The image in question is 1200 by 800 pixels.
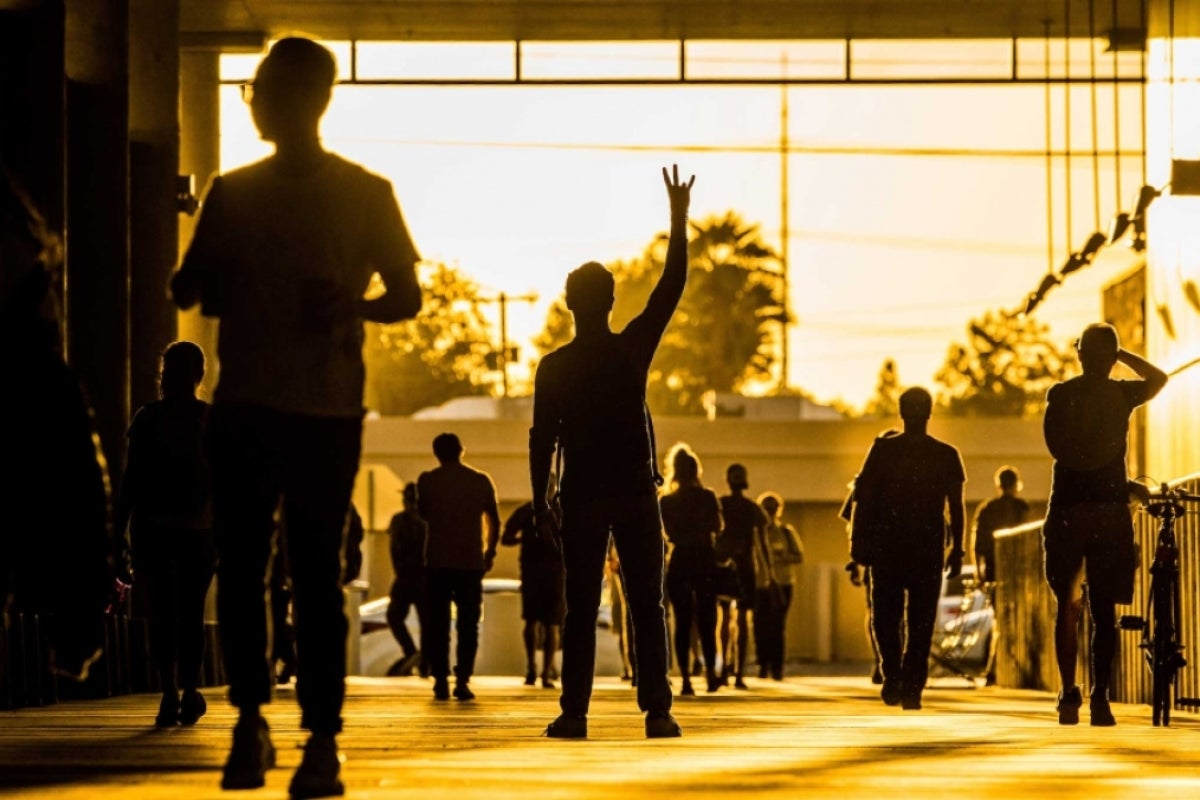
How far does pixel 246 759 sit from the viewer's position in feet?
20.1

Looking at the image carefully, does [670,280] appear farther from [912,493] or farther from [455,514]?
[455,514]

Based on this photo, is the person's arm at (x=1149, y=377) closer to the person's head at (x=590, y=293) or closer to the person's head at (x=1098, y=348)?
the person's head at (x=1098, y=348)

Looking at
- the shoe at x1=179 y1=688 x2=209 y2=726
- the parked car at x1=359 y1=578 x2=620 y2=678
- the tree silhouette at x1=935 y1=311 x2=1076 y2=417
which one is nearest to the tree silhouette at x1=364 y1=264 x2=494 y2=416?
the tree silhouette at x1=935 y1=311 x2=1076 y2=417

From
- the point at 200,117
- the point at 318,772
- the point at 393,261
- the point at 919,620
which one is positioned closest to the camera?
the point at 318,772

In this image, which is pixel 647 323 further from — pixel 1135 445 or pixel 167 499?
pixel 1135 445

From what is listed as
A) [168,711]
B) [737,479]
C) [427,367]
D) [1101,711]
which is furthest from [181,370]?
[427,367]

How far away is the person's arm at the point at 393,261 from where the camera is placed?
6.26m

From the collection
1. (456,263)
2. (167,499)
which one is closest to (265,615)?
(167,499)

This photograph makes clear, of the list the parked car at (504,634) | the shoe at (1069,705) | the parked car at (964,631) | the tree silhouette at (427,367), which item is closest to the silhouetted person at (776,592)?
the parked car at (964,631)

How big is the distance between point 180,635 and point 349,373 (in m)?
4.99

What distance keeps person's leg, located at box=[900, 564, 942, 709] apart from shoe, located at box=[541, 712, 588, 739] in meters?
4.72

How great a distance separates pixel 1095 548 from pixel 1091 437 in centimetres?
52

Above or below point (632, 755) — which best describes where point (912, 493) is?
above

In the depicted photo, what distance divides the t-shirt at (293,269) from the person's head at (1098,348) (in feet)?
19.1
